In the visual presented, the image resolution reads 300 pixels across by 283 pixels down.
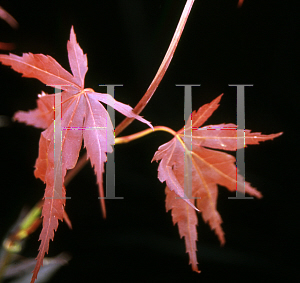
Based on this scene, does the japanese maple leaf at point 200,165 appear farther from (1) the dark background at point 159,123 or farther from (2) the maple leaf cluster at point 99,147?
(1) the dark background at point 159,123

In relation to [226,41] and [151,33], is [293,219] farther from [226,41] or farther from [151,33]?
[151,33]

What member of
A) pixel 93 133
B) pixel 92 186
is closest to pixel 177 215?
pixel 93 133

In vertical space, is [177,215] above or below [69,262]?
above

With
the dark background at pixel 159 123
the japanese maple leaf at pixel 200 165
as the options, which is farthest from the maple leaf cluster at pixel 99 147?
the dark background at pixel 159 123

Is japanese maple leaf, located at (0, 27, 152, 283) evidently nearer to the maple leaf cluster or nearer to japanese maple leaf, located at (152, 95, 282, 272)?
the maple leaf cluster

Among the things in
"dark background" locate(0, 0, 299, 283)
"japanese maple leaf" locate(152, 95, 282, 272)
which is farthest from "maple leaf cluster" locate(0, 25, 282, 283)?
"dark background" locate(0, 0, 299, 283)

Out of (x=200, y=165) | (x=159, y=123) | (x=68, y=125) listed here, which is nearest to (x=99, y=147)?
(x=68, y=125)
